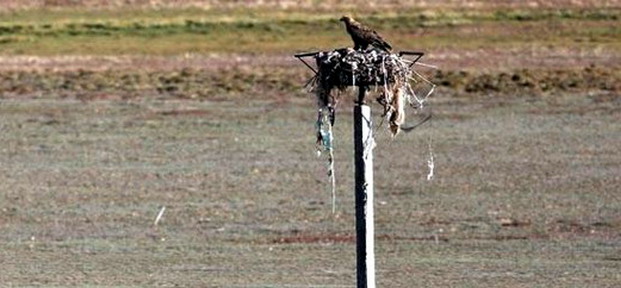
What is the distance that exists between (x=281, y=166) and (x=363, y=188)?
416 inches

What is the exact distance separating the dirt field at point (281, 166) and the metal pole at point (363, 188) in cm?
382

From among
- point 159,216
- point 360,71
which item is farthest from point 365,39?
point 159,216

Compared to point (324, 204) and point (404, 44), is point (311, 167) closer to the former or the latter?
point (324, 204)

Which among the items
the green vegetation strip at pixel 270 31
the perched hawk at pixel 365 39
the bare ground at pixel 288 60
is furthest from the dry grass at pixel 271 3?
the perched hawk at pixel 365 39

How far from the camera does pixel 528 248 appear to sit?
679 inches

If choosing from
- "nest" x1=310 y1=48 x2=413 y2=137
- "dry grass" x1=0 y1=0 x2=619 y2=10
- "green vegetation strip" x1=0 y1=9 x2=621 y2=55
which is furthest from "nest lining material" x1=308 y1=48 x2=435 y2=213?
"dry grass" x1=0 y1=0 x2=619 y2=10

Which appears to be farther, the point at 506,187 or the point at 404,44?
the point at 404,44

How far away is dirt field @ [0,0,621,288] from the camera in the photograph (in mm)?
16641

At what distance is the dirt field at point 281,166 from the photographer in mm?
16641

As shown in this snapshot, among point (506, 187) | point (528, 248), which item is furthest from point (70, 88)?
point (528, 248)

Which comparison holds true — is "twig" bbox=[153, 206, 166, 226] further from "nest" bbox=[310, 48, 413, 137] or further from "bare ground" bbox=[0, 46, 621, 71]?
"bare ground" bbox=[0, 46, 621, 71]

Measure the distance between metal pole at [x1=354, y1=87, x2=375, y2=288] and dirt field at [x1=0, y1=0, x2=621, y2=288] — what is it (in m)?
3.82

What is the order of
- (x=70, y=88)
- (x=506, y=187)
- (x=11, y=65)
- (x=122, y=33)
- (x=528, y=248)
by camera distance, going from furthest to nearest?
(x=122, y=33), (x=11, y=65), (x=70, y=88), (x=506, y=187), (x=528, y=248)

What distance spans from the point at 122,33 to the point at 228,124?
14350 mm
